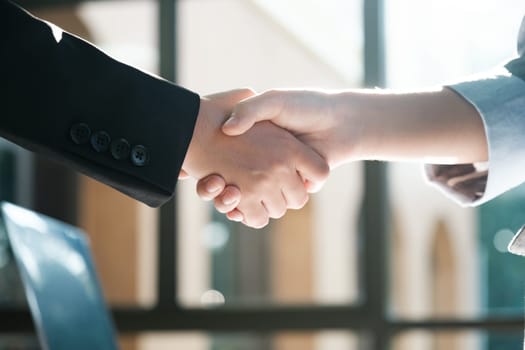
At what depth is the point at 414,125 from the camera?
1.61 m

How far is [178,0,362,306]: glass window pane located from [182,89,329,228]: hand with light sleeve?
1679 millimetres

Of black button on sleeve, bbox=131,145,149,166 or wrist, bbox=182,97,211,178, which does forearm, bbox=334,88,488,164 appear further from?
black button on sleeve, bbox=131,145,149,166

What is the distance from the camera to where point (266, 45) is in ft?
13.0

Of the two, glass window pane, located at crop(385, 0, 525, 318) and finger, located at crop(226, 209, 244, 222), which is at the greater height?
glass window pane, located at crop(385, 0, 525, 318)

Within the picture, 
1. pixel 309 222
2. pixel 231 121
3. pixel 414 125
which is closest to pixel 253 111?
pixel 231 121

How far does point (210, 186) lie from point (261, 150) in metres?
0.11

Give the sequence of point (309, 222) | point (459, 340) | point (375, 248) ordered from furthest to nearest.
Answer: point (309, 222)
point (459, 340)
point (375, 248)

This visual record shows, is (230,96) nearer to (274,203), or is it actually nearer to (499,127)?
(274,203)

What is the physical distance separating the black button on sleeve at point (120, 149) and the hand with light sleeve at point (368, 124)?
0.24 metres

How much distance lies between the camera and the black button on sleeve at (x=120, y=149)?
1.51 m

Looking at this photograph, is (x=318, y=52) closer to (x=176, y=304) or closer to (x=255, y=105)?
(x=176, y=304)

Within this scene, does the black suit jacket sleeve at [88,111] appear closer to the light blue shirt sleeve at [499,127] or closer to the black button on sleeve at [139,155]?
the black button on sleeve at [139,155]

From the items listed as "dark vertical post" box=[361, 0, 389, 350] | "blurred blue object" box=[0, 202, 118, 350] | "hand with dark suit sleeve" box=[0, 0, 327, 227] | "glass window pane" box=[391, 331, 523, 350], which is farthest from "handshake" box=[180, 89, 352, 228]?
"glass window pane" box=[391, 331, 523, 350]

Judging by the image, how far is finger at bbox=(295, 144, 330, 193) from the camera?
1.79 meters
